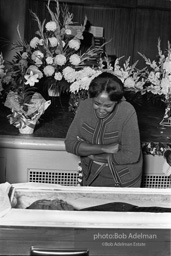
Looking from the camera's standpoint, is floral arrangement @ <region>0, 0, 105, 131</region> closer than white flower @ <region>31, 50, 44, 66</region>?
Yes

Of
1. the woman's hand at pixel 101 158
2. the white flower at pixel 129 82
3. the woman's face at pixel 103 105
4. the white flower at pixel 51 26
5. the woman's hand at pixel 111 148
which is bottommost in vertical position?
the woman's hand at pixel 101 158

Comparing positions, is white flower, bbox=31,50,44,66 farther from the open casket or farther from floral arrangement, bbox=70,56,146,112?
the open casket

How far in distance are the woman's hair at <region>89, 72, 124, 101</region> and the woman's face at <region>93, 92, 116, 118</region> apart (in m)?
0.02

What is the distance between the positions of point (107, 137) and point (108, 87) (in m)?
0.26

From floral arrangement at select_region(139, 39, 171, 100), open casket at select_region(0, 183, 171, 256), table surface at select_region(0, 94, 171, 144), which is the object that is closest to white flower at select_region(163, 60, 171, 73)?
floral arrangement at select_region(139, 39, 171, 100)

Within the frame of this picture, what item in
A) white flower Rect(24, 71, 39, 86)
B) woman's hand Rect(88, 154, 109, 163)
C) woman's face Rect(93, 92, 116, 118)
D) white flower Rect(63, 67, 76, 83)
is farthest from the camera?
white flower Rect(63, 67, 76, 83)

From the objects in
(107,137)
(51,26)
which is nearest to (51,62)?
(51,26)

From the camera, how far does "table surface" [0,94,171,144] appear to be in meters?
2.99

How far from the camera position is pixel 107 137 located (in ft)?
8.06

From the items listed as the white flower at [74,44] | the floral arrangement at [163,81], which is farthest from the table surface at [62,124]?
the white flower at [74,44]

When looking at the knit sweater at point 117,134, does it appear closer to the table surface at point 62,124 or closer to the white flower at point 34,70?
the table surface at point 62,124

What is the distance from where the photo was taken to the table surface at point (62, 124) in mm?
2990

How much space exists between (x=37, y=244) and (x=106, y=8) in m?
5.49

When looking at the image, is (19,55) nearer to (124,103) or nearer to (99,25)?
(124,103)
